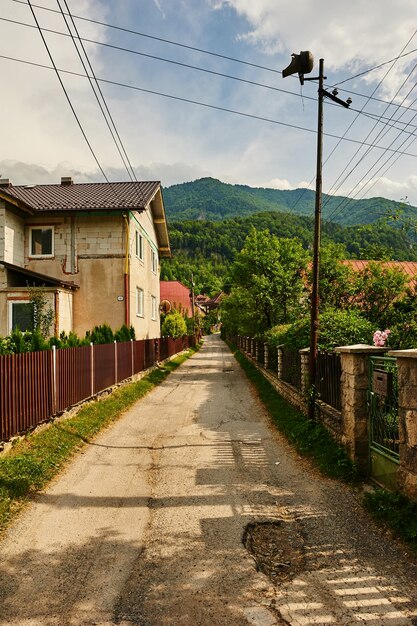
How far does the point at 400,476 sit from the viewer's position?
4.87 metres

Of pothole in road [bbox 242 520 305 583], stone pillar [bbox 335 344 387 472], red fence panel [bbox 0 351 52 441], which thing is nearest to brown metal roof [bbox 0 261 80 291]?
red fence panel [bbox 0 351 52 441]

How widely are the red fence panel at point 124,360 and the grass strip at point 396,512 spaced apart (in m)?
11.0

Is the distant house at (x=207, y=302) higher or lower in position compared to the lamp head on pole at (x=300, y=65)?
higher

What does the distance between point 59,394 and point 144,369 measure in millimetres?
10614

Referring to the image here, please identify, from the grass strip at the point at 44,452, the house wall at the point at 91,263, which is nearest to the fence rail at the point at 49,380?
the grass strip at the point at 44,452

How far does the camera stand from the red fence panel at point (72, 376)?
9.48m

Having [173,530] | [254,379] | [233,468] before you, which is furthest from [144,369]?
[173,530]

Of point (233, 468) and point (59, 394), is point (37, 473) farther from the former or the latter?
point (59, 394)

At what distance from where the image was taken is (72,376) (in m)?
10.2

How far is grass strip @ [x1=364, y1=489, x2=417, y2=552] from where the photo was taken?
430 centimetres

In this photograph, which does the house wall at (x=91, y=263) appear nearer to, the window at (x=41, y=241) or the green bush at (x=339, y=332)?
the window at (x=41, y=241)

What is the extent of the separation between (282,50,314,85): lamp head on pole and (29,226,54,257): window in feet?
42.3

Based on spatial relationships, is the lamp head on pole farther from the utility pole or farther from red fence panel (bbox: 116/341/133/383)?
red fence panel (bbox: 116/341/133/383)

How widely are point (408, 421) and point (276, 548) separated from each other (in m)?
1.89
